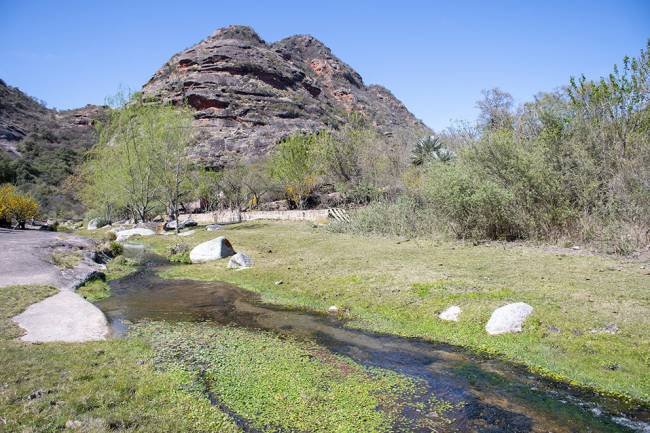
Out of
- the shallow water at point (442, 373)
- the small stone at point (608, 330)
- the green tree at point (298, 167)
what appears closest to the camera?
the shallow water at point (442, 373)

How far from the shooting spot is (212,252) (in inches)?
862

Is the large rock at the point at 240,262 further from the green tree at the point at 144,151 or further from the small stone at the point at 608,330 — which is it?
the green tree at the point at 144,151

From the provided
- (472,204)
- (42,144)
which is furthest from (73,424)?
(42,144)

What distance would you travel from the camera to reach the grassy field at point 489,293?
26.3 ft

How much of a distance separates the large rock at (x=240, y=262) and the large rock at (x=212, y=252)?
1983 mm

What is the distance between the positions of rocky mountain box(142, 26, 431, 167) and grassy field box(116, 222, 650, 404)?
4993cm

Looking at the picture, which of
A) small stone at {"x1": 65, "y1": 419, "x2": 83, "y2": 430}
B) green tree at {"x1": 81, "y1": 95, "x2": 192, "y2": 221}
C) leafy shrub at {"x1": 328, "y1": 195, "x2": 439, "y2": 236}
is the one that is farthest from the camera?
green tree at {"x1": 81, "y1": 95, "x2": 192, "y2": 221}

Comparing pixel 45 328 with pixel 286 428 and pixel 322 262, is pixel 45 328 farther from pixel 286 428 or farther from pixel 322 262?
pixel 322 262

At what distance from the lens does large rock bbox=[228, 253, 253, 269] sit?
1941 centimetres

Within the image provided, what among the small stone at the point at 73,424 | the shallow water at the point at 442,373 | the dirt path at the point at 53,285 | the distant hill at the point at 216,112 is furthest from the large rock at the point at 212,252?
the distant hill at the point at 216,112

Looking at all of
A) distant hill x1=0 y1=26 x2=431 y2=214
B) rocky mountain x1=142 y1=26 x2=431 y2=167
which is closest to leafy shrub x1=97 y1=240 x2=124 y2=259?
distant hill x1=0 y1=26 x2=431 y2=214

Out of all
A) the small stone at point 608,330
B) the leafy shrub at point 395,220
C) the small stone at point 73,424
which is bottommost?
the small stone at point 608,330

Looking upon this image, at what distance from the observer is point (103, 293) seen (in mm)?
15438

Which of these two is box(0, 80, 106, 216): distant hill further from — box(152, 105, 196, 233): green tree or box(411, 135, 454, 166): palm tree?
box(411, 135, 454, 166): palm tree
